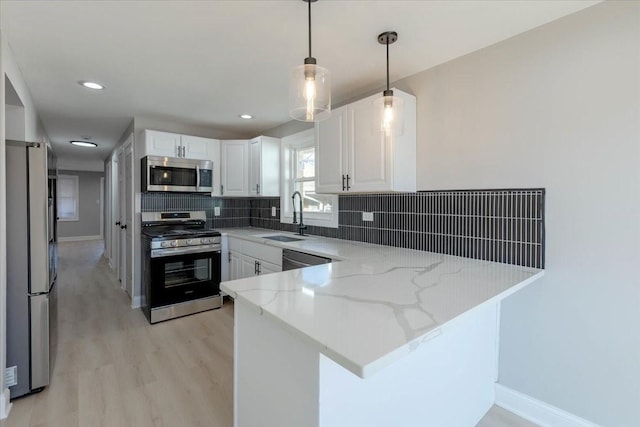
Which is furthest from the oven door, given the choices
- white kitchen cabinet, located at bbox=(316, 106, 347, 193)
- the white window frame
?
white kitchen cabinet, located at bbox=(316, 106, 347, 193)

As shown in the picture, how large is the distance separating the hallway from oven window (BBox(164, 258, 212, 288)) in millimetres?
384

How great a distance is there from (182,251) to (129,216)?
1.18 meters

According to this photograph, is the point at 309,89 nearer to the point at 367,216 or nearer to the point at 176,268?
the point at 367,216

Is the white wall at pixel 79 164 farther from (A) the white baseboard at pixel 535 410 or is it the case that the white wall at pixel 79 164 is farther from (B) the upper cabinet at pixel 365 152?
(A) the white baseboard at pixel 535 410

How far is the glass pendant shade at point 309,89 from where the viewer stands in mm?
1379

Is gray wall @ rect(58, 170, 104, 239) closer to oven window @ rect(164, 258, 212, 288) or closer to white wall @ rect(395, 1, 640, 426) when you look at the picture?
oven window @ rect(164, 258, 212, 288)

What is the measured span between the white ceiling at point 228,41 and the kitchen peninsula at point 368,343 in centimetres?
138

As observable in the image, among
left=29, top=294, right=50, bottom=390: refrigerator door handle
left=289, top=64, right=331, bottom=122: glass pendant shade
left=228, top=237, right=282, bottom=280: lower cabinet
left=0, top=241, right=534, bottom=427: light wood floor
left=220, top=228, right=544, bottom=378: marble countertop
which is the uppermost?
left=289, top=64, right=331, bottom=122: glass pendant shade

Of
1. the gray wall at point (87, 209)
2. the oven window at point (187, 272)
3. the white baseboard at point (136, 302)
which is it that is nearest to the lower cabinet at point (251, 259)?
the oven window at point (187, 272)

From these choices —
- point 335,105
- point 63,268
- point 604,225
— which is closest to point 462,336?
point 604,225

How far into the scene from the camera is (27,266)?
191 cm

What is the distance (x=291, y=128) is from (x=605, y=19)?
2.86 metres

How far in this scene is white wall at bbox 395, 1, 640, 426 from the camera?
4.83 feet

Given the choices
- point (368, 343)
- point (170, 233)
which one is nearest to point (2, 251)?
point (170, 233)
